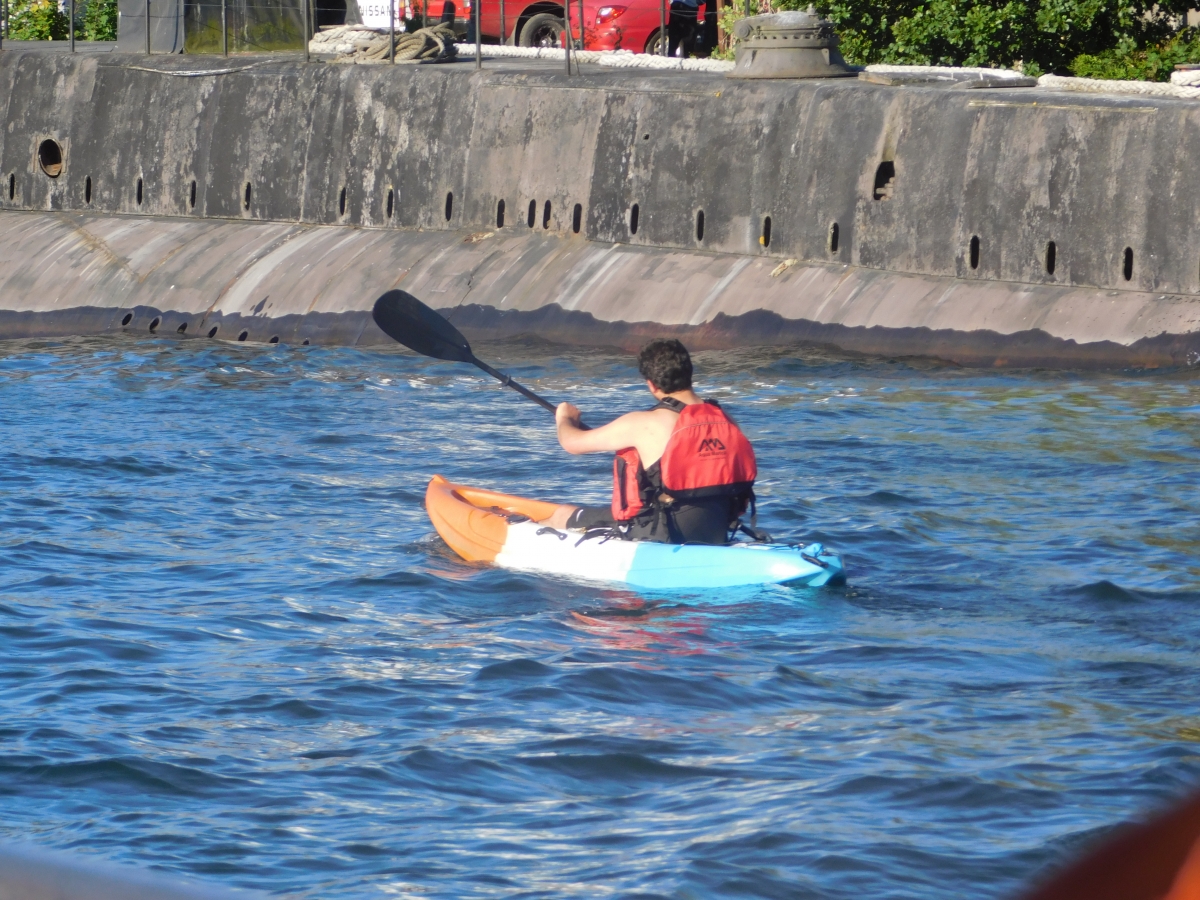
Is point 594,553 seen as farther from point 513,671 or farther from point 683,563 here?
point 513,671

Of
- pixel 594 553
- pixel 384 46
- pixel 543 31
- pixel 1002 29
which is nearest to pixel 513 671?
pixel 594 553

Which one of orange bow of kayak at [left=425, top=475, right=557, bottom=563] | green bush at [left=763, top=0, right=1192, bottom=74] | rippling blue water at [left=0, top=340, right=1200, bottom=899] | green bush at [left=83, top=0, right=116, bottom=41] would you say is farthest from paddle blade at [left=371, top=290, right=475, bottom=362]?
green bush at [left=83, top=0, right=116, bottom=41]

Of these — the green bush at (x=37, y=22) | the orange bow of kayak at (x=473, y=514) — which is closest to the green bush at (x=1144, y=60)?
the orange bow of kayak at (x=473, y=514)

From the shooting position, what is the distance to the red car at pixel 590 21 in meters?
24.1

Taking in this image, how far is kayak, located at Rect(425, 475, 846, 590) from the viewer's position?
8.48 meters

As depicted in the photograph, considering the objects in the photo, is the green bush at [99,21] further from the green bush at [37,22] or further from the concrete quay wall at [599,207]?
the concrete quay wall at [599,207]

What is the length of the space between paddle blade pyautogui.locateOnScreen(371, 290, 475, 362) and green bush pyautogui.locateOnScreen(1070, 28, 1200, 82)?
10272 millimetres

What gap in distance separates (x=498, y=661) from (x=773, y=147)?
32.5 feet

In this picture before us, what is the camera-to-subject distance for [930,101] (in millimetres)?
15547

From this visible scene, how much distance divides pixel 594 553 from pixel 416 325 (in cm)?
354

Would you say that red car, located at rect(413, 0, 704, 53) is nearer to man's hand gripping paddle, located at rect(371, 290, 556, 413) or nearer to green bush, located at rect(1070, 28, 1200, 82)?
green bush, located at rect(1070, 28, 1200, 82)

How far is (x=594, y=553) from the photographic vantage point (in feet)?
29.8

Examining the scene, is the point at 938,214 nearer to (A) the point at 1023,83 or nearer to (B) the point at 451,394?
(A) the point at 1023,83

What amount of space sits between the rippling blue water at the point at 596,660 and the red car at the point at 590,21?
11.9m
